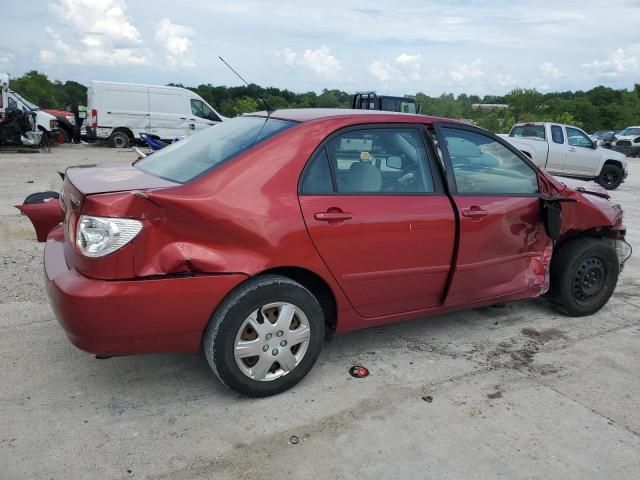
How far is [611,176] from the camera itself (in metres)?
14.3

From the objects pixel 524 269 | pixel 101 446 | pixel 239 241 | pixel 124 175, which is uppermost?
pixel 124 175

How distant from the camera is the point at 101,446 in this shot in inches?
100

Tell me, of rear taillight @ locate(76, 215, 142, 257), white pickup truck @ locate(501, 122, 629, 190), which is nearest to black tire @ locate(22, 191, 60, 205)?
rear taillight @ locate(76, 215, 142, 257)

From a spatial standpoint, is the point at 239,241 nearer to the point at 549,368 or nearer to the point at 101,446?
the point at 101,446

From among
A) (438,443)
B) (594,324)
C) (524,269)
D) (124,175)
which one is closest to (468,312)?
(524,269)

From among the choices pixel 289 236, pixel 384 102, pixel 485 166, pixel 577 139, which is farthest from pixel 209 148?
pixel 384 102

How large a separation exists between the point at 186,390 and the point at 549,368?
7.43 ft

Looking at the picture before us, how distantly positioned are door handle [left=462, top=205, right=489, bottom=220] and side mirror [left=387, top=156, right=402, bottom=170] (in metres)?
0.51

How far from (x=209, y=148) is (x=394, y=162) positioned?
113cm

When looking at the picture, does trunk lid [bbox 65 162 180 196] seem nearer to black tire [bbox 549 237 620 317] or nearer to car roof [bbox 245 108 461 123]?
car roof [bbox 245 108 461 123]

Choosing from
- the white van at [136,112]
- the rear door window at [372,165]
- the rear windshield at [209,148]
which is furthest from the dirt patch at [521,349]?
the white van at [136,112]

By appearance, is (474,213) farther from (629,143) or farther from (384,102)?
(629,143)

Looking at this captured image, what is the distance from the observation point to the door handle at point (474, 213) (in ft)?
11.4

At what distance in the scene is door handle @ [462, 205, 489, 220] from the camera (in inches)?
137
